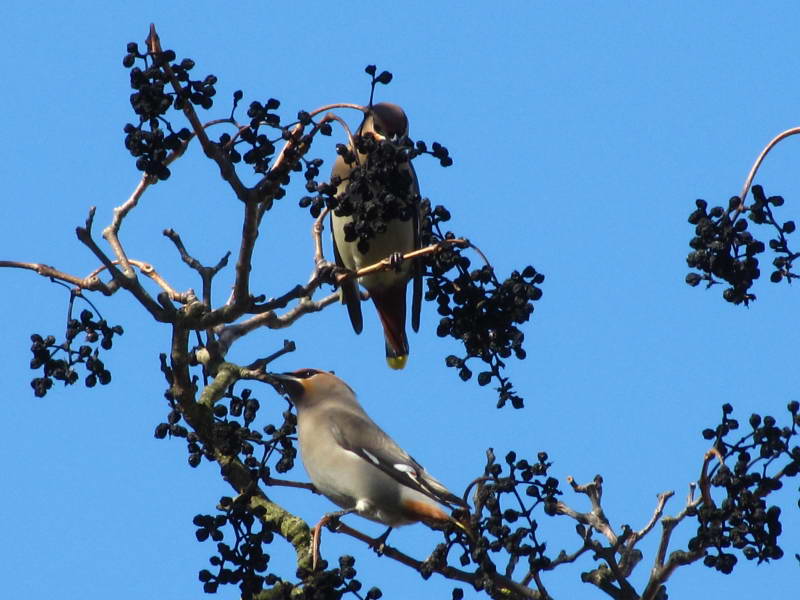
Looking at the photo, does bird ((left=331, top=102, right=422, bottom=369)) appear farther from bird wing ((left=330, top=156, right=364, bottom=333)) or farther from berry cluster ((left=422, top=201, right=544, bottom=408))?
berry cluster ((left=422, top=201, right=544, bottom=408))

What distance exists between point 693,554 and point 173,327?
151cm

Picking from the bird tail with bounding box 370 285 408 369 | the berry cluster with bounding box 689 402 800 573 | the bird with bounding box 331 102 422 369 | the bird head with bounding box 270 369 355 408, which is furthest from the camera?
the bird tail with bounding box 370 285 408 369

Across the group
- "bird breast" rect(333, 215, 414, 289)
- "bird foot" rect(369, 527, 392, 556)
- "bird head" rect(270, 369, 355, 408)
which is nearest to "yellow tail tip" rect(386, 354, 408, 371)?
"bird breast" rect(333, 215, 414, 289)

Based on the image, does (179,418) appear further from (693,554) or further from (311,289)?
(693,554)

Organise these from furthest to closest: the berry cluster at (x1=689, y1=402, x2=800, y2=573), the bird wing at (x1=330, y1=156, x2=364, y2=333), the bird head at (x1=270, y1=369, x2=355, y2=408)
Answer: the bird wing at (x1=330, y1=156, x2=364, y2=333), the bird head at (x1=270, y1=369, x2=355, y2=408), the berry cluster at (x1=689, y1=402, x2=800, y2=573)

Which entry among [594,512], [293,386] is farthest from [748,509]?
[293,386]

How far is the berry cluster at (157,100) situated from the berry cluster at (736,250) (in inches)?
48.3

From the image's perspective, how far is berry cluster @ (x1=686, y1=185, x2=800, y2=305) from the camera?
11.3ft

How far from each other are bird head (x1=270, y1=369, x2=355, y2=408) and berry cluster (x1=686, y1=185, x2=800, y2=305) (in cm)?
204

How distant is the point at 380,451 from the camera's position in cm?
488

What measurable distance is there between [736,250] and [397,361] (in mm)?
2919

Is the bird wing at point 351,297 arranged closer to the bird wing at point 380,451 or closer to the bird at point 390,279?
the bird at point 390,279

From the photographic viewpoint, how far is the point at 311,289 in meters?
3.73

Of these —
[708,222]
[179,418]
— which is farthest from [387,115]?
[708,222]
